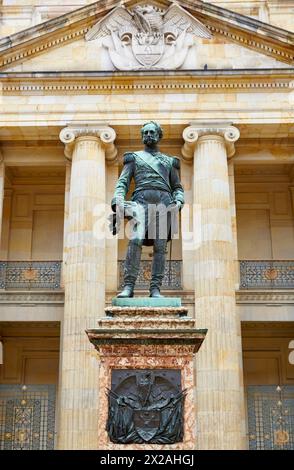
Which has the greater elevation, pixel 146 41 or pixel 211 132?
pixel 146 41

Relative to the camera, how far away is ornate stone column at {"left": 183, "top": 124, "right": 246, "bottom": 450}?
1366 cm

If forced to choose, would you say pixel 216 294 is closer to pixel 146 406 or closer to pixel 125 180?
pixel 125 180

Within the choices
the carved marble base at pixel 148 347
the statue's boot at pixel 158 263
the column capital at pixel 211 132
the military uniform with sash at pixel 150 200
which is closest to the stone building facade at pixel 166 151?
the column capital at pixel 211 132

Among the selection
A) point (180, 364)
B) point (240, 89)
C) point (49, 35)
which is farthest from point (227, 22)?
point (180, 364)

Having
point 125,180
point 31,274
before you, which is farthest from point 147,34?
point 125,180

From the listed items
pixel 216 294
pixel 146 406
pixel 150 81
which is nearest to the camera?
pixel 146 406

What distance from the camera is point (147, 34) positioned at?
16.6 meters

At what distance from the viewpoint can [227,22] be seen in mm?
16312

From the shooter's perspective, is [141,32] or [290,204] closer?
[141,32]

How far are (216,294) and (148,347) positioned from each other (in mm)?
8241

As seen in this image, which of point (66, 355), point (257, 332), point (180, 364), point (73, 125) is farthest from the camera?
point (257, 332)

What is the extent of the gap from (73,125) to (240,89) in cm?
392

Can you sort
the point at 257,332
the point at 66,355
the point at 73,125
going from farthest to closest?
the point at 257,332 < the point at 73,125 < the point at 66,355

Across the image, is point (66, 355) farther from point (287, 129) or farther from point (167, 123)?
point (287, 129)
